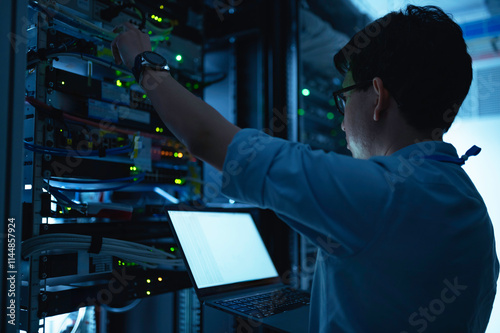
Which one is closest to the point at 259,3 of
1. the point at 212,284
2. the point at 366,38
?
the point at 366,38

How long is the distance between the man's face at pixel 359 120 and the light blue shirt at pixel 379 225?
127 mm

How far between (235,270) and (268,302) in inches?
7.5

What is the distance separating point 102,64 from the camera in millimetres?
1243

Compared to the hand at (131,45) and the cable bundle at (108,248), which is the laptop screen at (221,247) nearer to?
the cable bundle at (108,248)

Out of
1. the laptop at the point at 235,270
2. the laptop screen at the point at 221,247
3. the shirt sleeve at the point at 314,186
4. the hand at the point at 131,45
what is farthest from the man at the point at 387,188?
the laptop screen at the point at 221,247

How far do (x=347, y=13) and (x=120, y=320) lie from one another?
1.96 meters

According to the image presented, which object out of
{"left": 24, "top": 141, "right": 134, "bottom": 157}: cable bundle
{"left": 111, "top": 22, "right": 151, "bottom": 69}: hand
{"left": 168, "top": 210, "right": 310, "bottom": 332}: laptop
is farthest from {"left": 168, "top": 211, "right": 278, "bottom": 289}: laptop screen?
{"left": 111, "top": 22, "right": 151, "bottom": 69}: hand

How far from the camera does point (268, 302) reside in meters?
1.23

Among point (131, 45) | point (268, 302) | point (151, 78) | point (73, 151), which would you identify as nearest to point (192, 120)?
point (151, 78)

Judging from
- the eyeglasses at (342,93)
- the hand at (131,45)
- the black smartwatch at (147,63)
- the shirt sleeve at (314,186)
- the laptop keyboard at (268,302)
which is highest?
the hand at (131,45)

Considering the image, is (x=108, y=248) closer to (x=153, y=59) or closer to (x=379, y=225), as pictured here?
(x=153, y=59)

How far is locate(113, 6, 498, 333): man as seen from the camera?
598mm

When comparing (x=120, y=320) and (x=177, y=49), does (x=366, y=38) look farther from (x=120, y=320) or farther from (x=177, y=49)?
(x=120, y=320)

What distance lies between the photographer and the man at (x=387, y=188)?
23.5 inches
